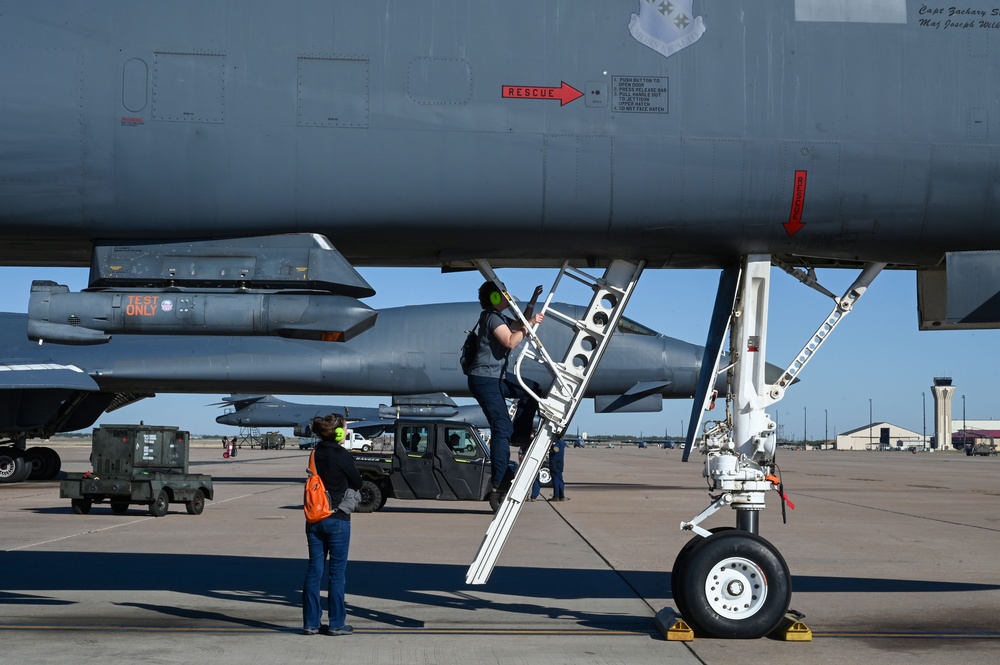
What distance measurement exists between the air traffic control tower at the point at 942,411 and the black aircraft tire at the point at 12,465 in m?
108

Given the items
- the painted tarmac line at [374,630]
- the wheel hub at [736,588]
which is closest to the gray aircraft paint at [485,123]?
the wheel hub at [736,588]

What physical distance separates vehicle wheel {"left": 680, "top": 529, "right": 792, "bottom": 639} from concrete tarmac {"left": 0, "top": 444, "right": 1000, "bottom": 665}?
0.21 meters

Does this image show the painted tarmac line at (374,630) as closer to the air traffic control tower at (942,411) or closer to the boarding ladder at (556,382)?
the boarding ladder at (556,382)

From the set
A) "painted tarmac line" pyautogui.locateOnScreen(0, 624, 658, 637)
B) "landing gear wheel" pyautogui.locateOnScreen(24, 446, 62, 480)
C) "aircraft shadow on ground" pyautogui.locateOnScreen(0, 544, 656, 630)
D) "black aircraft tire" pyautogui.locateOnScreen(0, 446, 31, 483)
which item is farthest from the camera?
"landing gear wheel" pyautogui.locateOnScreen(24, 446, 62, 480)

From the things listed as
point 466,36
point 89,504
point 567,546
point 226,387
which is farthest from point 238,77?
point 226,387

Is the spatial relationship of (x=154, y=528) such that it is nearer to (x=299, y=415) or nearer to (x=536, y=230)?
(x=536, y=230)

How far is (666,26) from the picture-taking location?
23.8 ft

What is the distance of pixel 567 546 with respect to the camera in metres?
14.3

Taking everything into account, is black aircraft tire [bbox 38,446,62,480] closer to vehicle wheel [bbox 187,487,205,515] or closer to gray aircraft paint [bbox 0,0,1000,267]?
vehicle wheel [bbox 187,487,205,515]

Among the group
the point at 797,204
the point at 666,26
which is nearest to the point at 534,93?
the point at 666,26

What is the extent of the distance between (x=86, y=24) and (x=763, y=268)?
17.7ft

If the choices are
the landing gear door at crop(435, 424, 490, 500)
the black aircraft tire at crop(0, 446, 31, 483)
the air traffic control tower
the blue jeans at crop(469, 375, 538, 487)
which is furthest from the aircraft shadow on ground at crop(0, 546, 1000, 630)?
the air traffic control tower

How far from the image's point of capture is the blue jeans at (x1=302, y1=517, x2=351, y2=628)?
7793 millimetres

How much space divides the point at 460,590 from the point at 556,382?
3.46m
